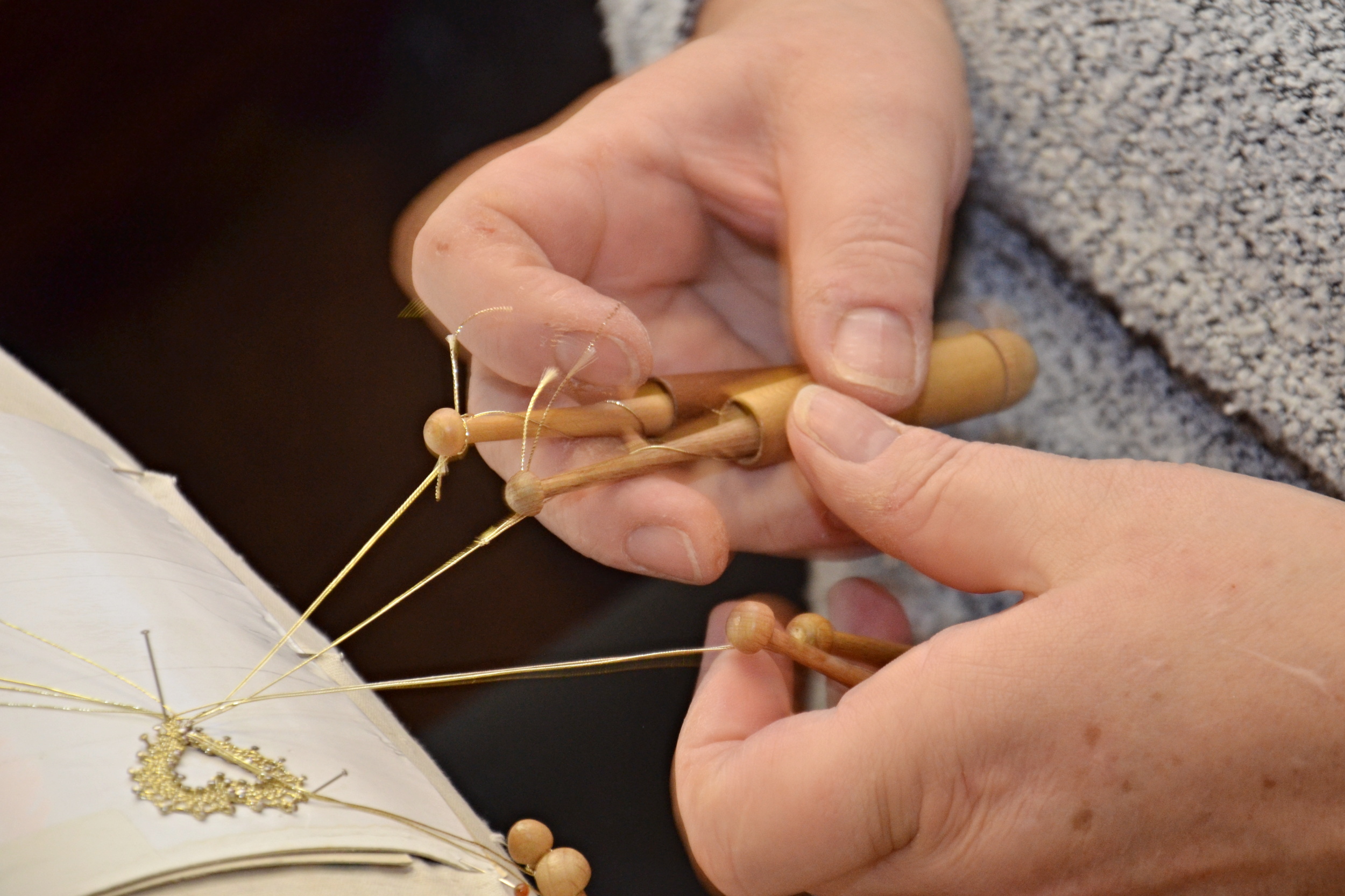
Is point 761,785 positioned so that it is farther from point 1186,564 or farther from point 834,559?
point 834,559

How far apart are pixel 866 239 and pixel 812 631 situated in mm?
259

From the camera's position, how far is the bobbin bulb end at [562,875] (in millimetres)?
525

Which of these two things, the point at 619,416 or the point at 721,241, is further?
the point at 721,241

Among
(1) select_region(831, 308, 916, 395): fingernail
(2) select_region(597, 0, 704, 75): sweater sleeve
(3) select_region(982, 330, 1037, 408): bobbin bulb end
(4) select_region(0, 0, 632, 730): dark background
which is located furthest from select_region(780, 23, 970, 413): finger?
(4) select_region(0, 0, 632, 730): dark background

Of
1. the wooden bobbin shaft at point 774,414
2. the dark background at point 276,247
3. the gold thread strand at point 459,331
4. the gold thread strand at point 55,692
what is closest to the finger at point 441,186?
the dark background at point 276,247

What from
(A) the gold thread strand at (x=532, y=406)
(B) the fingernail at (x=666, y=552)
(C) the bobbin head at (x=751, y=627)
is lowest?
(B) the fingernail at (x=666, y=552)

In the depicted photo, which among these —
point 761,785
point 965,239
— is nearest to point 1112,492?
point 761,785

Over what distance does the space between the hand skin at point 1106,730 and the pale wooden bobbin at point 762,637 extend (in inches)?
1.5


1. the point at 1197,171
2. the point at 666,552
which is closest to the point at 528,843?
the point at 666,552

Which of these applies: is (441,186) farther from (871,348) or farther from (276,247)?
(871,348)

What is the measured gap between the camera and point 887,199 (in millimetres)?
641

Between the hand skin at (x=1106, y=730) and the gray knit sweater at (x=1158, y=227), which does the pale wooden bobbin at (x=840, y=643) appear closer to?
the hand skin at (x=1106, y=730)

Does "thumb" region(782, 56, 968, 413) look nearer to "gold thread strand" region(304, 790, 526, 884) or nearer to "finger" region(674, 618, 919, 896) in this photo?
"finger" region(674, 618, 919, 896)

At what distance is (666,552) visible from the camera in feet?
1.94
